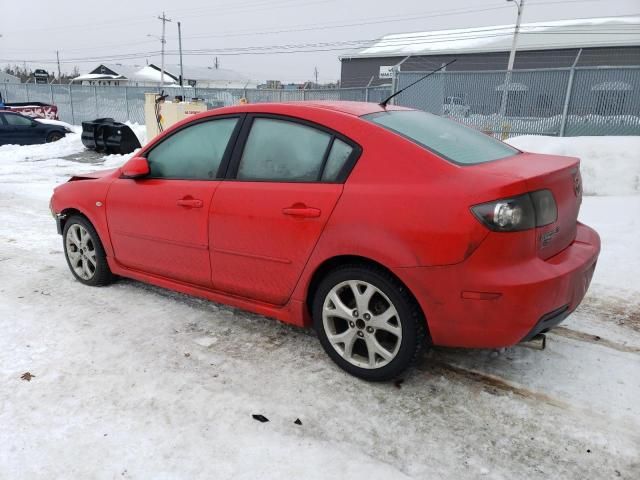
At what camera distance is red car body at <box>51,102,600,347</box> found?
2.39 meters

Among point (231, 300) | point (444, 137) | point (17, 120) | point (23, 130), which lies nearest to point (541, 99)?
point (444, 137)

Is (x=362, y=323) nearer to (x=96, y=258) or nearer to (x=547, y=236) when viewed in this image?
(x=547, y=236)

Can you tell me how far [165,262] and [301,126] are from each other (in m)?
1.48

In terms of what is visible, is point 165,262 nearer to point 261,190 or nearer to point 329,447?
point 261,190

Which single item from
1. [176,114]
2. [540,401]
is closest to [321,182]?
[540,401]

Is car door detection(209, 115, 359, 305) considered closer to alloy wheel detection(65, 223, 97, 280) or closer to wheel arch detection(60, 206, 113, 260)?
wheel arch detection(60, 206, 113, 260)

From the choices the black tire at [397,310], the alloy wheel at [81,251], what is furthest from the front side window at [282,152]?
the alloy wheel at [81,251]

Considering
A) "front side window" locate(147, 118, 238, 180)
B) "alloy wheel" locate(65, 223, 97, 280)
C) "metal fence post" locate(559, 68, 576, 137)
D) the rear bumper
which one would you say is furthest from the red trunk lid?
"metal fence post" locate(559, 68, 576, 137)

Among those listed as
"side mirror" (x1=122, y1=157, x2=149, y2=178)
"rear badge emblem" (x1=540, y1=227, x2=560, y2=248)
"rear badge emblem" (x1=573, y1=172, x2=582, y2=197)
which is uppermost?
"rear badge emblem" (x1=573, y1=172, x2=582, y2=197)

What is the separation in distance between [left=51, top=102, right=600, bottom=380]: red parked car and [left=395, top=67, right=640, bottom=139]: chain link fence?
28.6ft

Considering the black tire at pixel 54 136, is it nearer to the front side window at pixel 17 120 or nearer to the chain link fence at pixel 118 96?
the front side window at pixel 17 120

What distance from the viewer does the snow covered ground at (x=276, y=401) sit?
2244mm

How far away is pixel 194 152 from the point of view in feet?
11.7

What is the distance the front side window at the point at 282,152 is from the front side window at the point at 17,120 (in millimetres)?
16257
